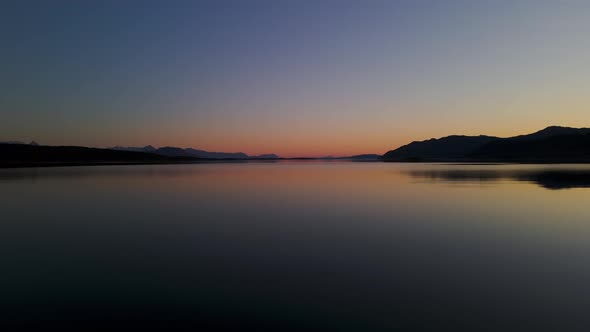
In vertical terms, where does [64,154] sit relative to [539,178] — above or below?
above

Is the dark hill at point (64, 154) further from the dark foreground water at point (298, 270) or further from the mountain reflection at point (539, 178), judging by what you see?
the dark foreground water at point (298, 270)

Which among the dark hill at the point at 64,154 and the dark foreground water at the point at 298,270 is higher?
the dark hill at the point at 64,154

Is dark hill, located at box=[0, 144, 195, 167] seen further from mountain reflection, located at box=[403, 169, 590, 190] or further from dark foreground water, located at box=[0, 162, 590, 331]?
dark foreground water, located at box=[0, 162, 590, 331]

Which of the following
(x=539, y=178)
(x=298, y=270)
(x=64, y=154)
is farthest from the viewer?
(x=64, y=154)

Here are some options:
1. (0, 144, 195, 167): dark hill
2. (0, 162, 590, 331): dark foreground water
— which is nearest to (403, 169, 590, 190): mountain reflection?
(0, 162, 590, 331): dark foreground water

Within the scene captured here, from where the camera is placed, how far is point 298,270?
8.75 m

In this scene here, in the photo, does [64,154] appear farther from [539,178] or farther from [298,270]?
[298,270]

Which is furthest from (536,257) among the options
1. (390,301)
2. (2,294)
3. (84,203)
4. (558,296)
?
(84,203)

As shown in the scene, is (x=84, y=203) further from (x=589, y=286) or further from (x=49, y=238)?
(x=589, y=286)

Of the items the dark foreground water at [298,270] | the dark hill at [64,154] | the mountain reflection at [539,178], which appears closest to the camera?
the dark foreground water at [298,270]

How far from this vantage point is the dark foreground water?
20.4 ft

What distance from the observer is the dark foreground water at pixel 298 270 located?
6.22 m

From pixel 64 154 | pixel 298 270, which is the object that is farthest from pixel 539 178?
pixel 64 154

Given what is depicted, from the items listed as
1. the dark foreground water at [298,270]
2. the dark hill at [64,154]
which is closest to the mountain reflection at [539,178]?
the dark foreground water at [298,270]
